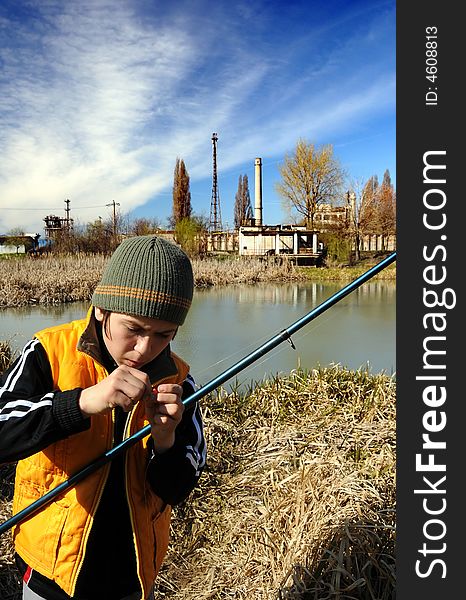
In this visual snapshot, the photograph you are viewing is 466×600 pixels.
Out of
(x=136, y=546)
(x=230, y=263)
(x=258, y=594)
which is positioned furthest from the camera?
(x=230, y=263)

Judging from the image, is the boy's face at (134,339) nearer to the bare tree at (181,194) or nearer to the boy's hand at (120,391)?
the boy's hand at (120,391)

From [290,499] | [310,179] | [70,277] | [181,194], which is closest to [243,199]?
[181,194]

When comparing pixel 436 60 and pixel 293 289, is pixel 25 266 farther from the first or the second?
pixel 436 60

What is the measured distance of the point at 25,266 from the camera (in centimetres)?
1007

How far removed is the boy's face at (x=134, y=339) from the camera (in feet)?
3.41

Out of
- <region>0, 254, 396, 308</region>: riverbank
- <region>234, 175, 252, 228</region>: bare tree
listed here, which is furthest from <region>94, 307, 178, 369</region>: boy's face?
<region>234, 175, 252, 228</region>: bare tree

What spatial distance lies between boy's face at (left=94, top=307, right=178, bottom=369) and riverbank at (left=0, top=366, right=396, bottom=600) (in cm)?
92

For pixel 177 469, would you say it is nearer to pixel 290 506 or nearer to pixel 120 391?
pixel 120 391

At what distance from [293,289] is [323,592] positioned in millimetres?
9532

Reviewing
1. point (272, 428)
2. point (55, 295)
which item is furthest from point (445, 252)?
point (55, 295)

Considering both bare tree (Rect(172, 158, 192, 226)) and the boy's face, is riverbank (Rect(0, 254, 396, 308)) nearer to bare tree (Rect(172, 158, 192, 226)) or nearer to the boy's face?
the boy's face

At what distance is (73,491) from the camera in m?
1.03

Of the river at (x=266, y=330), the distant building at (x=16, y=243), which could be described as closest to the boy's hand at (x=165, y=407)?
the river at (x=266, y=330)

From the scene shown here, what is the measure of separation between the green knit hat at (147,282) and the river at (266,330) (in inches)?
91.2
